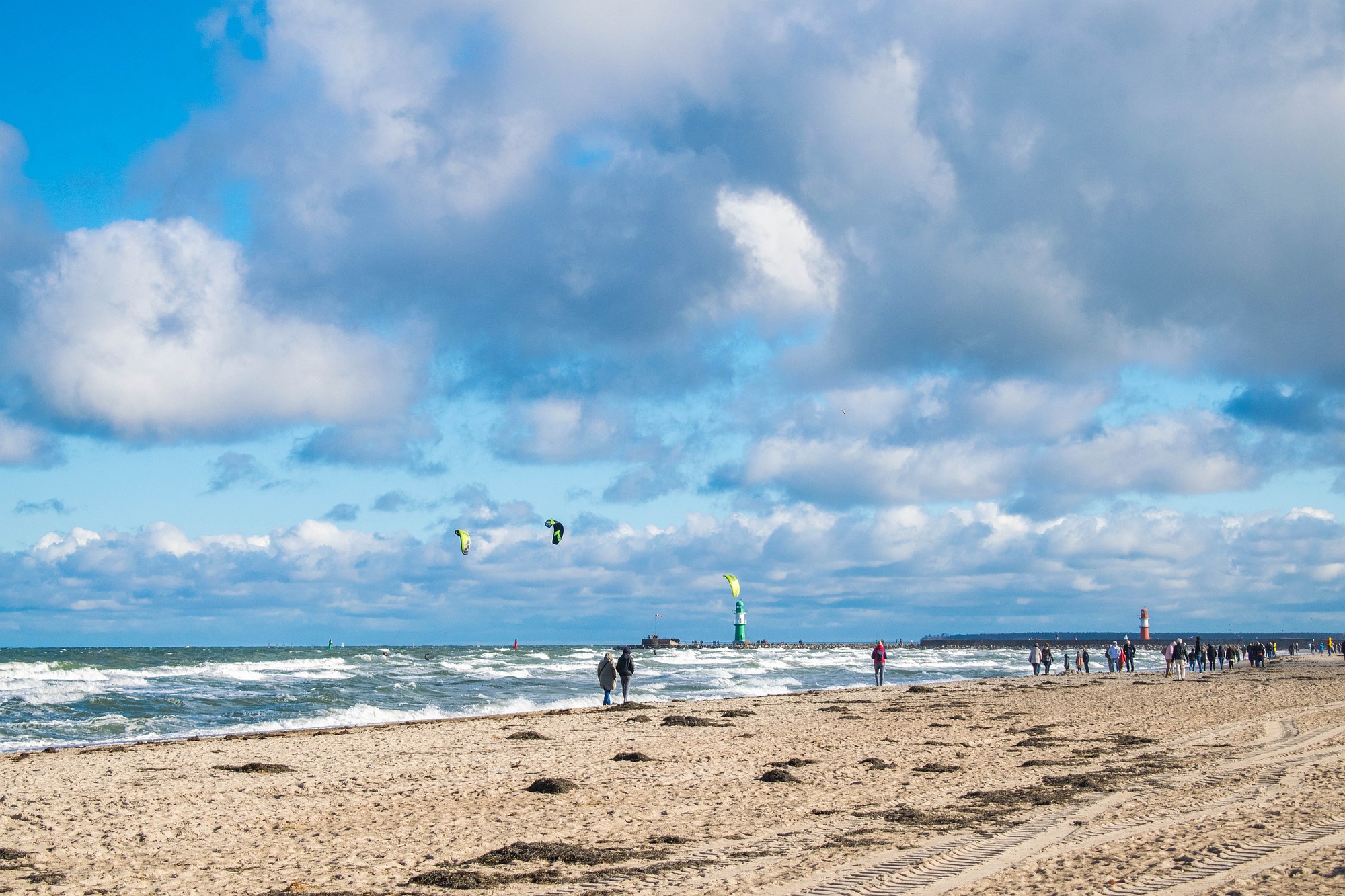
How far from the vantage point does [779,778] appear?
1342 centimetres

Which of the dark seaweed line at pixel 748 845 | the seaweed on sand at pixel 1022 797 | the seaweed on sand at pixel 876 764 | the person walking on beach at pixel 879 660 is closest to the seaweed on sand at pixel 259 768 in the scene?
the seaweed on sand at pixel 876 764

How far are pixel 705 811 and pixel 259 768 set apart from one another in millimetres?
7620

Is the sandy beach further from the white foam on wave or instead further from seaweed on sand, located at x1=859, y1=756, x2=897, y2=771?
the white foam on wave

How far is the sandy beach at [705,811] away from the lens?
775cm

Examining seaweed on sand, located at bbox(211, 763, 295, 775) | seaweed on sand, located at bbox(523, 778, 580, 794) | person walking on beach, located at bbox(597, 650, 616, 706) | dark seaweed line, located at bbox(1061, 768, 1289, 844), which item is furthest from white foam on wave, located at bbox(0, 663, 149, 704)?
dark seaweed line, located at bbox(1061, 768, 1289, 844)

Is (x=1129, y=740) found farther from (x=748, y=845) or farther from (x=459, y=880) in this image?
(x=459, y=880)

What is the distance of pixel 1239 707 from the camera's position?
76.0 feet

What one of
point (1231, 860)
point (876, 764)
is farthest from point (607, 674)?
point (1231, 860)

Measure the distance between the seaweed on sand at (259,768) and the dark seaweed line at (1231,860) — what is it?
39.9ft

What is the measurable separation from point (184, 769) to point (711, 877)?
1094 centimetres

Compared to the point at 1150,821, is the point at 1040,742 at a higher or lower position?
lower

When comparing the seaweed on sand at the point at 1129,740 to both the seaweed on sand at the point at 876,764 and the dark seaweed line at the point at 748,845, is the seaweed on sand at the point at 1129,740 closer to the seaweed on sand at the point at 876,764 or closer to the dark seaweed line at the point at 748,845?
the seaweed on sand at the point at 876,764

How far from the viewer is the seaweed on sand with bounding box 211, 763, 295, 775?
49.2 feet

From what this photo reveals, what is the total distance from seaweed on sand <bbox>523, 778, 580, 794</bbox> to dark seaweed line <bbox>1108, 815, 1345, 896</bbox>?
25.2 feet
